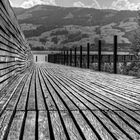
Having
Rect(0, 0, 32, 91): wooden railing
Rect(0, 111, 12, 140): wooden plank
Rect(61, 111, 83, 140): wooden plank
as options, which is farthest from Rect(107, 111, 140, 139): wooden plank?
Rect(0, 0, 32, 91): wooden railing

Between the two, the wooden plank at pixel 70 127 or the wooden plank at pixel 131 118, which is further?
the wooden plank at pixel 131 118

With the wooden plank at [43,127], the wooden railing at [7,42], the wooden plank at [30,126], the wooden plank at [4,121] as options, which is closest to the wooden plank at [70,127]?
the wooden plank at [43,127]

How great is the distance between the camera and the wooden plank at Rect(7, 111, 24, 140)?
214 cm

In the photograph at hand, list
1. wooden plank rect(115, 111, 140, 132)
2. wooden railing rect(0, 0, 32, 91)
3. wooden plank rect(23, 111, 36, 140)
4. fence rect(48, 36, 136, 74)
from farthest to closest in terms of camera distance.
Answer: fence rect(48, 36, 136, 74) < wooden railing rect(0, 0, 32, 91) < wooden plank rect(115, 111, 140, 132) < wooden plank rect(23, 111, 36, 140)

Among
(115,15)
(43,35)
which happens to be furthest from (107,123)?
(115,15)

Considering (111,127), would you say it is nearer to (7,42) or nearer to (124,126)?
(124,126)

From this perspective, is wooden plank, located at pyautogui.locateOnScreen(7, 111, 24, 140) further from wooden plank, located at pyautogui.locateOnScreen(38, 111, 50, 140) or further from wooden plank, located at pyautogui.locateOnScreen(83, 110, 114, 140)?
wooden plank, located at pyautogui.locateOnScreen(83, 110, 114, 140)

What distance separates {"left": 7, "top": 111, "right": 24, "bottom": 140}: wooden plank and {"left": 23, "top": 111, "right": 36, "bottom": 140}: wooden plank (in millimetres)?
64

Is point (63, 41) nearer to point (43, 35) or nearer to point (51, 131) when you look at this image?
point (43, 35)

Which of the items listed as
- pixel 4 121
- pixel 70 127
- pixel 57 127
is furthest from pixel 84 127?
pixel 4 121

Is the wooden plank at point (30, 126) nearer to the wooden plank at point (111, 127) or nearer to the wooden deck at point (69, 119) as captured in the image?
the wooden deck at point (69, 119)

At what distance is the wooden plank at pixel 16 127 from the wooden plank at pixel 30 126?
0.21 feet

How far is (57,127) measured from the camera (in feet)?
7.86

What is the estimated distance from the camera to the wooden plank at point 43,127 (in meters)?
2.14
